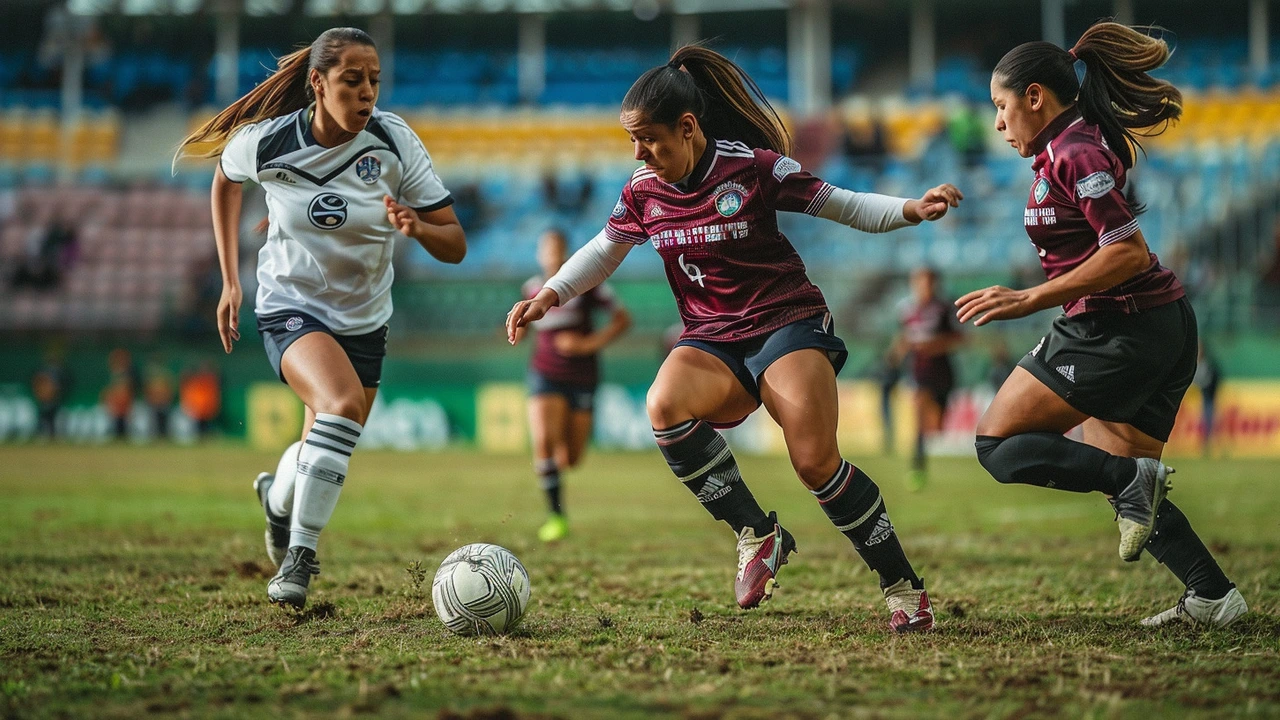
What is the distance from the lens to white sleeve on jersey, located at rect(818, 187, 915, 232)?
5023 millimetres

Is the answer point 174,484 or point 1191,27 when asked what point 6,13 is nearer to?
point 174,484

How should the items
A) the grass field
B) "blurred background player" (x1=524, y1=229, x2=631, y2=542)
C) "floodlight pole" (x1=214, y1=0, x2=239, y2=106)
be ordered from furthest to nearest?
"floodlight pole" (x1=214, y1=0, x2=239, y2=106)
"blurred background player" (x1=524, y1=229, x2=631, y2=542)
the grass field

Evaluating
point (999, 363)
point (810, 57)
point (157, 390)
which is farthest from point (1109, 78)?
point (810, 57)

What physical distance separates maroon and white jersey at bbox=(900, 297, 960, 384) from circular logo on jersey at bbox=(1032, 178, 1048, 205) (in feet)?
34.9

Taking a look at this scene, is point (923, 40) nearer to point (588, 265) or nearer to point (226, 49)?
point (226, 49)

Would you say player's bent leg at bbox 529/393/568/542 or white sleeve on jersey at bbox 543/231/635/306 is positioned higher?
white sleeve on jersey at bbox 543/231/635/306

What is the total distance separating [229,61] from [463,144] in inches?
328

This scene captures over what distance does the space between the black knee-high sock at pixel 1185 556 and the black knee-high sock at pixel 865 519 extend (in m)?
1.03

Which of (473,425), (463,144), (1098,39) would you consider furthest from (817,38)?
(1098,39)

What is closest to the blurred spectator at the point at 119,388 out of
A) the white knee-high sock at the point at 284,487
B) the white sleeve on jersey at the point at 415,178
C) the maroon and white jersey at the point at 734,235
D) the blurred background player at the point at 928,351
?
the blurred background player at the point at 928,351

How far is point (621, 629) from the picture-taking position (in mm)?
5129

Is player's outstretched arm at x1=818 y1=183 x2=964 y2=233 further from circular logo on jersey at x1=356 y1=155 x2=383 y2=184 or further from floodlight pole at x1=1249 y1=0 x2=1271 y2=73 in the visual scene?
floodlight pole at x1=1249 y1=0 x2=1271 y2=73

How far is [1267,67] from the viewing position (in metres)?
33.0

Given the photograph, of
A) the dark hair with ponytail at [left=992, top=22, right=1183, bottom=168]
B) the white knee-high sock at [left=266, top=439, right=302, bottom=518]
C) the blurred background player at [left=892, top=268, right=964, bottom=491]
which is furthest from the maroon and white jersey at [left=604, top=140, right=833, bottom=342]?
the blurred background player at [left=892, top=268, right=964, bottom=491]
